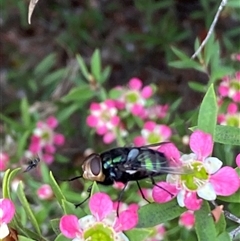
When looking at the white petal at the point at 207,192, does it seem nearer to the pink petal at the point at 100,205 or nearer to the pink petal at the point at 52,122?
the pink petal at the point at 100,205

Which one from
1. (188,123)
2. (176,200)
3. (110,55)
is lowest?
(110,55)

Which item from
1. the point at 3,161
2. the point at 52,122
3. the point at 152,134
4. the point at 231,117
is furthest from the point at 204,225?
the point at 52,122

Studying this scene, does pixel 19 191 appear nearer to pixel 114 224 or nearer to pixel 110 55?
pixel 114 224

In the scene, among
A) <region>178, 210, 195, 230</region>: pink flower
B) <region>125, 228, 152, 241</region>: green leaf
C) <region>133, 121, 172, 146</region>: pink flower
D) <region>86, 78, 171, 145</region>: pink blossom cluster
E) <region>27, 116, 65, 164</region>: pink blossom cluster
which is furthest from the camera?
<region>27, 116, 65, 164</region>: pink blossom cluster

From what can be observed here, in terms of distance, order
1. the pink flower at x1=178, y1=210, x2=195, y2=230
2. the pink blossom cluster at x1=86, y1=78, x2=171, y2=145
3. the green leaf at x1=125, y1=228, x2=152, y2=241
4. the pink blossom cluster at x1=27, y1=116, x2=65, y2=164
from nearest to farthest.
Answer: the green leaf at x1=125, y1=228, x2=152, y2=241 → the pink flower at x1=178, y1=210, x2=195, y2=230 → the pink blossom cluster at x1=86, y1=78, x2=171, y2=145 → the pink blossom cluster at x1=27, y1=116, x2=65, y2=164

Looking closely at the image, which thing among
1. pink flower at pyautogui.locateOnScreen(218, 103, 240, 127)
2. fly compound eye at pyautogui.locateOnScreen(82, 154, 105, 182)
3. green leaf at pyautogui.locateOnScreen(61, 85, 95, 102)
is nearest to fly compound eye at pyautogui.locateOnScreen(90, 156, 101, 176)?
fly compound eye at pyautogui.locateOnScreen(82, 154, 105, 182)

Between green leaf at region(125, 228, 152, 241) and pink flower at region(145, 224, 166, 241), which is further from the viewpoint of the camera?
pink flower at region(145, 224, 166, 241)

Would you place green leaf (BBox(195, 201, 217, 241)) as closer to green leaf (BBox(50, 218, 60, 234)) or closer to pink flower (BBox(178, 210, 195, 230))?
green leaf (BBox(50, 218, 60, 234))

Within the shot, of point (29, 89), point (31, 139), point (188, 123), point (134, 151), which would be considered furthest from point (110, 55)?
point (134, 151)

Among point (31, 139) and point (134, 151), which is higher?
point (134, 151)

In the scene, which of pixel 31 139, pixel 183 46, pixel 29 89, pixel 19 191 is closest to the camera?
pixel 19 191
